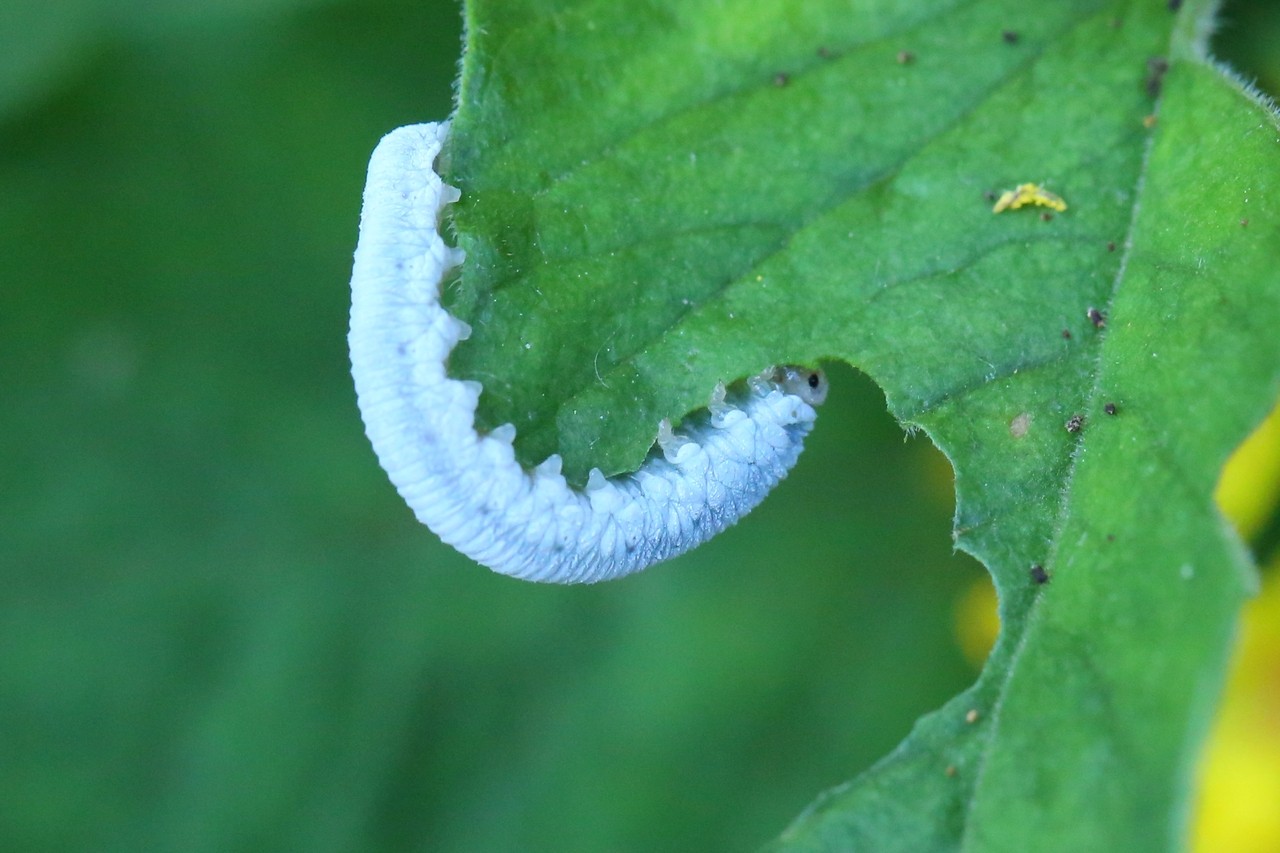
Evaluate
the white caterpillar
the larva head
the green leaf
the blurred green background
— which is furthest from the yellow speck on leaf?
the blurred green background

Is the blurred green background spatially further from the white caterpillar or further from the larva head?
the white caterpillar

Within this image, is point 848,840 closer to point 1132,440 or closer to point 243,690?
point 1132,440

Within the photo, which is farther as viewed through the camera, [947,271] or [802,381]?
[802,381]

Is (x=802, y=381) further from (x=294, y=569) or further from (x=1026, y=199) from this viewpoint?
(x=294, y=569)

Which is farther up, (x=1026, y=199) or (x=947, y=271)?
(x=1026, y=199)

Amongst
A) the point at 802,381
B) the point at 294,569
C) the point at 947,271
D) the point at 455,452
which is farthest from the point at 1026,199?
the point at 294,569

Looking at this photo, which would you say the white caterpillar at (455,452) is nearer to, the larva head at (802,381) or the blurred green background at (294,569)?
the larva head at (802,381)

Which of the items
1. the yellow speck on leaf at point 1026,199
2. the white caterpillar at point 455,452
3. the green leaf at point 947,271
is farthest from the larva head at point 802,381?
the yellow speck on leaf at point 1026,199

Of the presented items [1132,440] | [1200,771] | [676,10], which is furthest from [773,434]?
[1200,771]
